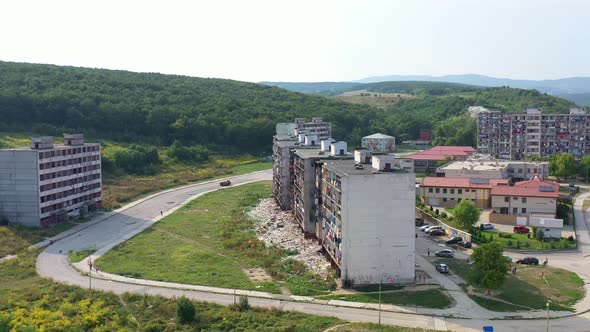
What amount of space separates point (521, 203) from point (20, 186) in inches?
2099

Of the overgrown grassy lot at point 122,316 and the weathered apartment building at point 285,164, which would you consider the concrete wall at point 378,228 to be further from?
the weathered apartment building at point 285,164

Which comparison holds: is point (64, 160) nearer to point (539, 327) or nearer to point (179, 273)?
point (179, 273)

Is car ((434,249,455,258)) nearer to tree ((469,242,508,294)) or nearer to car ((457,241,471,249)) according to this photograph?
car ((457,241,471,249))

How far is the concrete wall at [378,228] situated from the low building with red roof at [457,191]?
103 feet

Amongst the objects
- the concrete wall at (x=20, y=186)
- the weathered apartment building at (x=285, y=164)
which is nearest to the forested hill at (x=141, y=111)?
the weathered apartment building at (x=285, y=164)

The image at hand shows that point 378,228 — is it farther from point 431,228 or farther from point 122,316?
point 431,228

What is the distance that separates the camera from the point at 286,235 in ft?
189

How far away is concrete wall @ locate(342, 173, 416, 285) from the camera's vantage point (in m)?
41.1

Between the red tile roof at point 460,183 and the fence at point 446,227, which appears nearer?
the fence at point 446,227

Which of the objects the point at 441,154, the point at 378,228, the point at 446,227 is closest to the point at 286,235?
the point at 446,227

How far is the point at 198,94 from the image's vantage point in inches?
6181

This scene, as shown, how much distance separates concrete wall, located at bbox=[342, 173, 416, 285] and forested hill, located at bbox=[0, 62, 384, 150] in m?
82.7

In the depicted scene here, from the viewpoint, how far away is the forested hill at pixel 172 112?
114500mm

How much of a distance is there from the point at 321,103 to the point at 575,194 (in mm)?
99991
